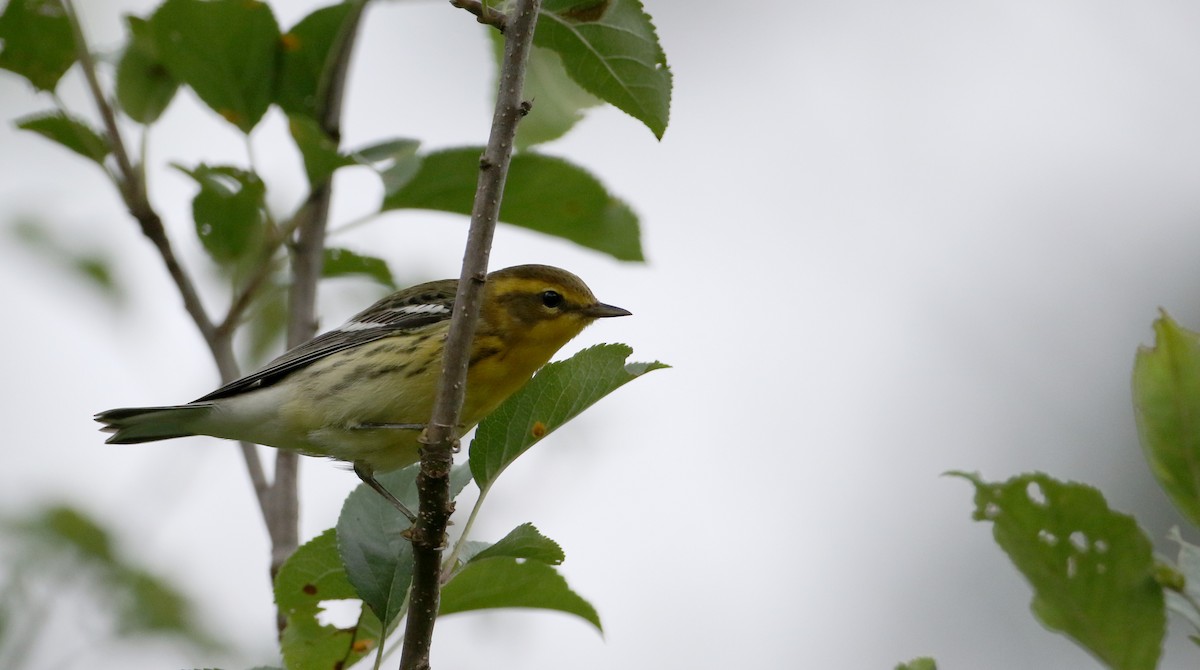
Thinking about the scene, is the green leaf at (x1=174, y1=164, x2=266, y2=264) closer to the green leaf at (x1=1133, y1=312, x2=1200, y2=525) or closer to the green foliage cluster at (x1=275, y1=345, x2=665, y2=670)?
the green foliage cluster at (x1=275, y1=345, x2=665, y2=670)

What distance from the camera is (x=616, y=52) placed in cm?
329

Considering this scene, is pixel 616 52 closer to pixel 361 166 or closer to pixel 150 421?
pixel 361 166

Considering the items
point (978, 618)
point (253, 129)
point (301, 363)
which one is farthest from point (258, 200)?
point (978, 618)

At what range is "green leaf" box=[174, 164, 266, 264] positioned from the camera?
4.30 metres

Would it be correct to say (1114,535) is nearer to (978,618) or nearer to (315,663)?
(315,663)

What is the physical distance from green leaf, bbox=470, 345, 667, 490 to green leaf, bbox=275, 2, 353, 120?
180 cm

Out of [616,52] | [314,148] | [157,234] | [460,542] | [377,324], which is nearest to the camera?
[460,542]

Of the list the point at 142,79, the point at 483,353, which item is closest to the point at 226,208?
the point at 142,79

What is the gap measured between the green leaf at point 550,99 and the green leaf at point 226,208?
0.95 m

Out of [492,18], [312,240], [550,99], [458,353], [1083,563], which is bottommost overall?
[1083,563]

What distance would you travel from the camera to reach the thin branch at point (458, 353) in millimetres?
2484

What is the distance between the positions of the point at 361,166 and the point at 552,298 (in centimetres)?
117

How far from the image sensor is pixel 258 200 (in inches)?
170

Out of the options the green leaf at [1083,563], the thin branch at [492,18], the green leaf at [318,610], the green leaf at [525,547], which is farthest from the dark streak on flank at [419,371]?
the green leaf at [1083,563]
